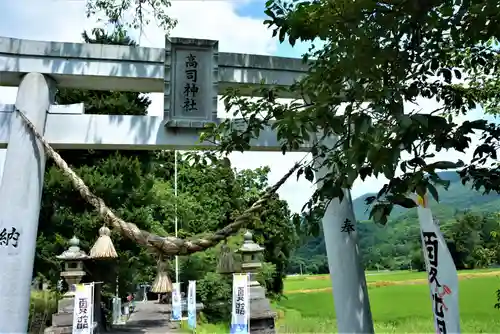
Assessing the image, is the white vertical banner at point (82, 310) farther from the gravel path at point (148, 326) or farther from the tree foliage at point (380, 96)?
the gravel path at point (148, 326)

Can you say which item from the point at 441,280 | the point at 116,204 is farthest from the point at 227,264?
the point at 441,280

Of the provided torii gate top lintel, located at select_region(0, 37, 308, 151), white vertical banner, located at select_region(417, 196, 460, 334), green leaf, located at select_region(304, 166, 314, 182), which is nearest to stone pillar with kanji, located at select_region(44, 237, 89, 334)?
torii gate top lintel, located at select_region(0, 37, 308, 151)

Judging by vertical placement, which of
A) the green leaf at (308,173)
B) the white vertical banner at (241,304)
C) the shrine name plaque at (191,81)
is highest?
the shrine name plaque at (191,81)

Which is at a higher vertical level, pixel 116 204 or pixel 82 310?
pixel 116 204

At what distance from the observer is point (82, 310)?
6.60m

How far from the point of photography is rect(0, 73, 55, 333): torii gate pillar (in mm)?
3473

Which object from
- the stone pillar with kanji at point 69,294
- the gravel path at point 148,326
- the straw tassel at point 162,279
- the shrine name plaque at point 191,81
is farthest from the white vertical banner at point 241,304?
the gravel path at point 148,326

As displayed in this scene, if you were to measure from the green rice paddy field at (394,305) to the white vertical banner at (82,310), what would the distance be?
16.2ft

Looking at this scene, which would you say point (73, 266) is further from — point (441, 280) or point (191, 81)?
point (441, 280)

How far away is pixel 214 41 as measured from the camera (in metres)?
4.02

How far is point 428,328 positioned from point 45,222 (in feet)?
29.0

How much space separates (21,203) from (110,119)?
0.97m

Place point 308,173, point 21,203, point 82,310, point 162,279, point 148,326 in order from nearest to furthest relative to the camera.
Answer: point 308,173 → point 21,203 → point 162,279 → point 82,310 → point 148,326

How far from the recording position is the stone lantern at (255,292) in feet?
24.2
